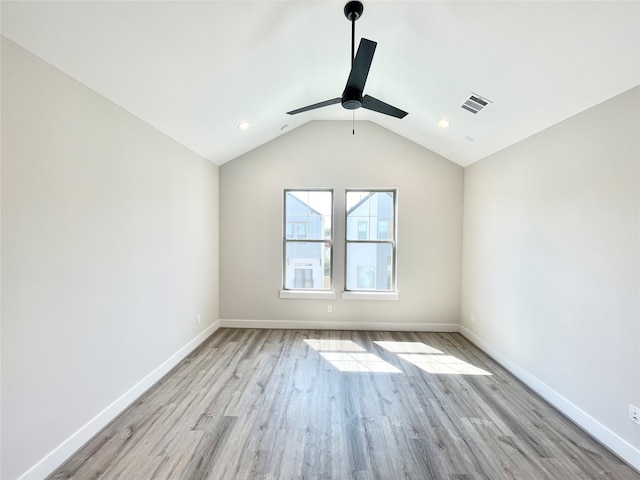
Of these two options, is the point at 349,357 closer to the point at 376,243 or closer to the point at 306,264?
the point at 306,264

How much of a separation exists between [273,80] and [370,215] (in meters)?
2.41

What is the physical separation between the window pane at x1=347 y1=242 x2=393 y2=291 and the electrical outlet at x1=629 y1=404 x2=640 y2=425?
2743 mm

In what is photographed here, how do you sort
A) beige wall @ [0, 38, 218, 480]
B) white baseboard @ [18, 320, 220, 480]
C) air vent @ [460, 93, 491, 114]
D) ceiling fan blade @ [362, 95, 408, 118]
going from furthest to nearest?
air vent @ [460, 93, 491, 114]
ceiling fan blade @ [362, 95, 408, 118]
white baseboard @ [18, 320, 220, 480]
beige wall @ [0, 38, 218, 480]

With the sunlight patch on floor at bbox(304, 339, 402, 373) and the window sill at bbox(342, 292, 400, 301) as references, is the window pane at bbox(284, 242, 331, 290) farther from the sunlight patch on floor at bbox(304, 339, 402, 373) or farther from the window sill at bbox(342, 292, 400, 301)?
the sunlight patch on floor at bbox(304, 339, 402, 373)

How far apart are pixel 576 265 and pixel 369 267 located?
253 cm

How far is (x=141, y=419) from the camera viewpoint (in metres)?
2.20

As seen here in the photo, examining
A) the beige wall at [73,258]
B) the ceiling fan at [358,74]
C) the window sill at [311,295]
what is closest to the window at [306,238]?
the window sill at [311,295]

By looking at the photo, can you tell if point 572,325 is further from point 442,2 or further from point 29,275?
point 29,275

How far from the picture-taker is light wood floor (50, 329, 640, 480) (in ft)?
5.74

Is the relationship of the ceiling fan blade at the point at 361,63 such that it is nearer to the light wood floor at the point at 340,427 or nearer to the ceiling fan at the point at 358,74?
the ceiling fan at the point at 358,74

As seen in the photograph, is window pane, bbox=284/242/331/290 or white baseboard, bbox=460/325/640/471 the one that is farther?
window pane, bbox=284/242/331/290

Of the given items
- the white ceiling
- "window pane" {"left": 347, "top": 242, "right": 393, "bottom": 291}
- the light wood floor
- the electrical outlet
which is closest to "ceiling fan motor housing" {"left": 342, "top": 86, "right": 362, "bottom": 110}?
the white ceiling

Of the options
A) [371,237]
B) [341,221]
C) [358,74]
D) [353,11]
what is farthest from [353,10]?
[371,237]

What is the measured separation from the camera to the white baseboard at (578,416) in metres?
1.83
